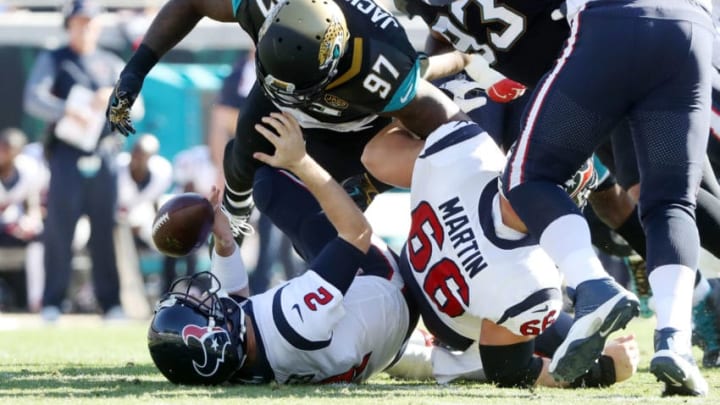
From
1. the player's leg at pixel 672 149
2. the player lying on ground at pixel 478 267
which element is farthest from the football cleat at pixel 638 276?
the player's leg at pixel 672 149

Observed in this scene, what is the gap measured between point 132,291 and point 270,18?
20.8ft

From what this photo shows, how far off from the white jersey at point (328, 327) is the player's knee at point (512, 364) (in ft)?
0.95

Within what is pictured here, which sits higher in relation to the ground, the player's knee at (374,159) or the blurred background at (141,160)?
the player's knee at (374,159)

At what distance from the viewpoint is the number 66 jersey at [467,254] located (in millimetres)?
3742

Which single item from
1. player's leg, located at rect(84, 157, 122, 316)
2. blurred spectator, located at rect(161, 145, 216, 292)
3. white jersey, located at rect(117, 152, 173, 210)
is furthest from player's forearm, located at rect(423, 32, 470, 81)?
white jersey, located at rect(117, 152, 173, 210)

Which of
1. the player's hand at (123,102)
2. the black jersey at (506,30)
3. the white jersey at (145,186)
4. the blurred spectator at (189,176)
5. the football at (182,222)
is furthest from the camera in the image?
the white jersey at (145,186)

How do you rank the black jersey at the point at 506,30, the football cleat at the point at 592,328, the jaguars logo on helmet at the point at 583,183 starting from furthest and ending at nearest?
the jaguars logo on helmet at the point at 583,183 < the black jersey at the point at 506,30 < the football cleat at the point at 592,328

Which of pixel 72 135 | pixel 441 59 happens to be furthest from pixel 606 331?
pixel 72 135

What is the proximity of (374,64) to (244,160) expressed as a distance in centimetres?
102

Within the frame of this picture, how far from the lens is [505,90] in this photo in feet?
16.0

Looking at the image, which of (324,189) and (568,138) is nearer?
(568,138)

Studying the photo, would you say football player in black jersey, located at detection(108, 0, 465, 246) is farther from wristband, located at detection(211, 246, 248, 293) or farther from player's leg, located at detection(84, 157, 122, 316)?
player's leg, located at detection(84, 157, 122, 316)

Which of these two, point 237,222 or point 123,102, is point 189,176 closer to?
point 237,222

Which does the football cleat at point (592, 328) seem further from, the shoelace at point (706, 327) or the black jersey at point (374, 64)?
the shoelace at point (706, 327)
